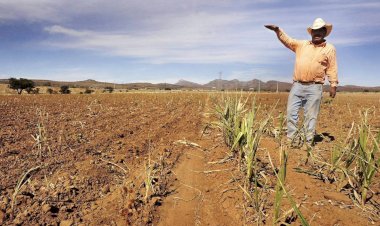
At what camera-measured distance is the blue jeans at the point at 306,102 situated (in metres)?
5.15

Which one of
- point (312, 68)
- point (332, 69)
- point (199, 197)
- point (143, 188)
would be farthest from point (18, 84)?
point (199, 197)

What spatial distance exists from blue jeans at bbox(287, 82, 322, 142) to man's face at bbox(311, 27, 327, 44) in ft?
2.20

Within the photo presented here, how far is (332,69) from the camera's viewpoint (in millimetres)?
5129

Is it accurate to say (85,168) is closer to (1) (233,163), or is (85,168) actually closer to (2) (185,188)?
(2) (185,188)

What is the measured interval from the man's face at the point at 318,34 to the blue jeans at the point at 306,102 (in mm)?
671

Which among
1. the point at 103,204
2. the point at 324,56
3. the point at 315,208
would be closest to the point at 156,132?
the point at 324,56

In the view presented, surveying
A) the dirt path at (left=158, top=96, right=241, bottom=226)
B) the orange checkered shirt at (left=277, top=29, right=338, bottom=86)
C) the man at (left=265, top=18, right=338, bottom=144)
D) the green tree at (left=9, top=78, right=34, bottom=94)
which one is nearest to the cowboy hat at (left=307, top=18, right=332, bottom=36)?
the man at (left=265, top=18, right=338, bottom=144)

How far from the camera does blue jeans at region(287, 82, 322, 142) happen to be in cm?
515

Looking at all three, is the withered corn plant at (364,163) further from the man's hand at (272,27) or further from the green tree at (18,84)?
the green tree at (18,84)

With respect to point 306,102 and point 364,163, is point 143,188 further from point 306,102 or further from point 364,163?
point 306,102

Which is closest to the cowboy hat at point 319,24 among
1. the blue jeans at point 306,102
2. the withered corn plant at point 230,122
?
the blue jeans at point 306,102

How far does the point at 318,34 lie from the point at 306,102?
1055 mm

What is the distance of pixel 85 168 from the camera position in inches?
145

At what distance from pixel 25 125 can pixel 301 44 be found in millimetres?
5413
